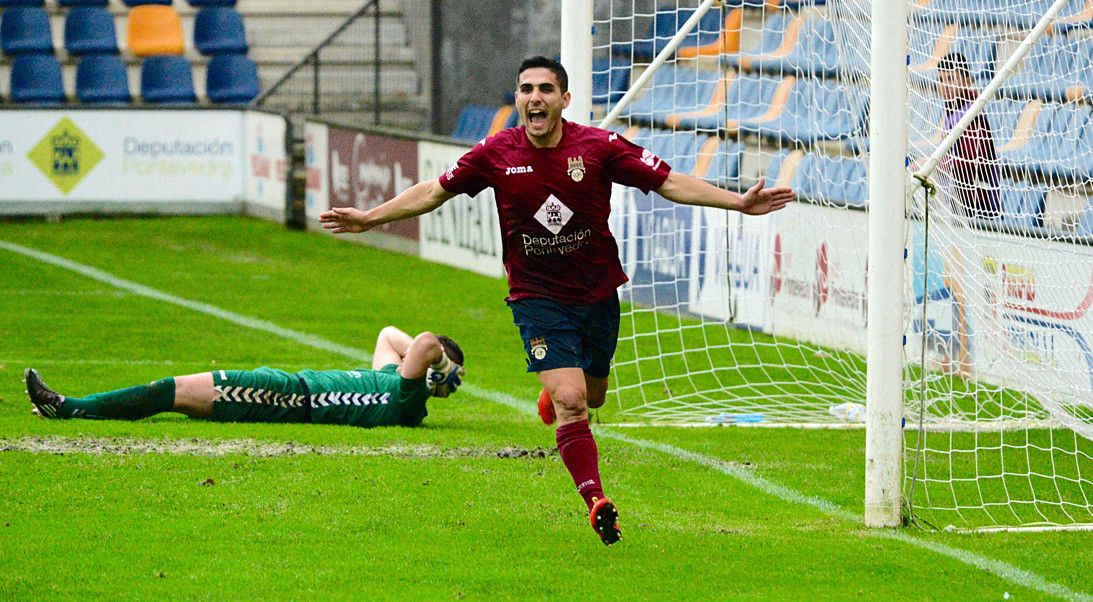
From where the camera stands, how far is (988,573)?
6121 millimetres

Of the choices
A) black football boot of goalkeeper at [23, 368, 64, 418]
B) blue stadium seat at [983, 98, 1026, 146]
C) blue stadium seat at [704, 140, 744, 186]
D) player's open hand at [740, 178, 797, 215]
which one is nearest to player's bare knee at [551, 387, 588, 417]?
player's open hand at [740, 178, 797, 215]

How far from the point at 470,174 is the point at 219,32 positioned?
19.7 metres

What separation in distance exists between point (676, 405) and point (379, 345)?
2069mm

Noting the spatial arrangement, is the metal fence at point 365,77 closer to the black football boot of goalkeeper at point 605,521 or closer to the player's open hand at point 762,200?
the player's open hand at point 762,200

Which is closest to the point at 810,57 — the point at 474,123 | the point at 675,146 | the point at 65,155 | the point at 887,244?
the point at 675,146

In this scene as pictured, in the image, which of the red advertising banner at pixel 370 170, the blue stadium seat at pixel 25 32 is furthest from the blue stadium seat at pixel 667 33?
the blue stadium seat at pixel 25 32

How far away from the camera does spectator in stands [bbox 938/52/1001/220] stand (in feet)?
30.0

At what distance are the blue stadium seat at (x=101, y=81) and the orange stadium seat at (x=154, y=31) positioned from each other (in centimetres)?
97

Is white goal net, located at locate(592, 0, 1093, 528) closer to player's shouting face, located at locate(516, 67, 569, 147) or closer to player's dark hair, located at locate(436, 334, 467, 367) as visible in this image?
player's dark hair, located at locate(436, 334, 467, 367)

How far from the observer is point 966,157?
9188 millimetres

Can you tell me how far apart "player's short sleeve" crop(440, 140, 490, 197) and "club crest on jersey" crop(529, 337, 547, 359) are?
689 millimetres

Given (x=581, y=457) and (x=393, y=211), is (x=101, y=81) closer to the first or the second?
(x=393, y=211)

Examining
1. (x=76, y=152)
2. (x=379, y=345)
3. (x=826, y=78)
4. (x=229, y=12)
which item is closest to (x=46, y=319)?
(x=379, y=345)

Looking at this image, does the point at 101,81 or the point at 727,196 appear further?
the point at 101,81
